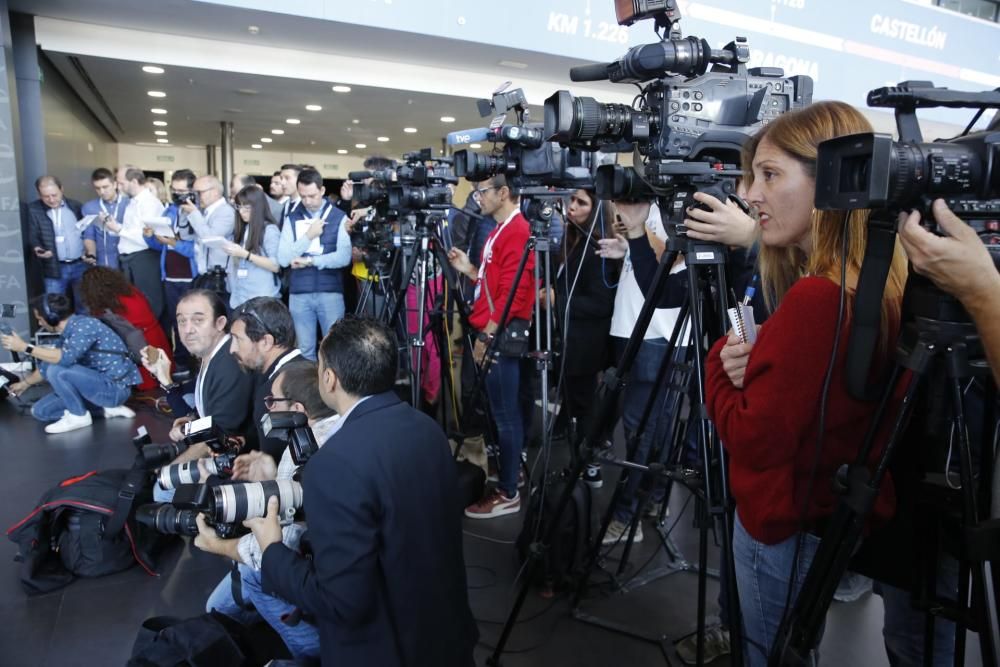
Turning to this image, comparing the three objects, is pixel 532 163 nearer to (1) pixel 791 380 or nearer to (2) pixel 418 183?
(2) pixel 418 183

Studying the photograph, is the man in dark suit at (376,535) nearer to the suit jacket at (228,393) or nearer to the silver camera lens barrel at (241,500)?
the silver camera lens barrel at (241,500)

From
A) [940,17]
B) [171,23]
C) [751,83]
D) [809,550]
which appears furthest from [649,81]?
[940,17]

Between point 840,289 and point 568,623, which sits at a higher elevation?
point 840,289

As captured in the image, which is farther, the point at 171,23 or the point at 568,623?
the point at 171,23

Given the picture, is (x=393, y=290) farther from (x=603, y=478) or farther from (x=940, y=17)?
(x=940, y=17)

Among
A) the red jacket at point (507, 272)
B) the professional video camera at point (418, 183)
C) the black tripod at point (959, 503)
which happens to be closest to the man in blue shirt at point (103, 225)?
the professional video camera at point (418, 183)

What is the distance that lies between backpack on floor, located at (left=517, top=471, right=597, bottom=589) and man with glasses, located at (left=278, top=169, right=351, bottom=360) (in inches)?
95.9

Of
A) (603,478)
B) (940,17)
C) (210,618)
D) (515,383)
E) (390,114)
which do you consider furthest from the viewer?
(390,114)

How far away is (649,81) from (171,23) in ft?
16.7

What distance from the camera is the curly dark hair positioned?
3.96m

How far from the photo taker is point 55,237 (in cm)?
504

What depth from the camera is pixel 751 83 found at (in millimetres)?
1491

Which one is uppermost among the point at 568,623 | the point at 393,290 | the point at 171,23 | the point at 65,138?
the point at 171,23

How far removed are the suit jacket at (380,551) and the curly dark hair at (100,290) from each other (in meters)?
3.35
